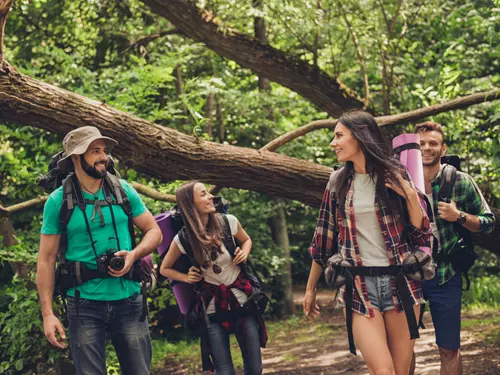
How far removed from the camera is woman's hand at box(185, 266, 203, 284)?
5641 millimetres

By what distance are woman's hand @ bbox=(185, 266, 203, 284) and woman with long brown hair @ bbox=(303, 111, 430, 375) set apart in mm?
1380

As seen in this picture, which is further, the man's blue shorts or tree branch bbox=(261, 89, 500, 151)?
tree branch bbox=(261, 89, 500, 151)

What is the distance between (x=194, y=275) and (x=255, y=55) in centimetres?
438

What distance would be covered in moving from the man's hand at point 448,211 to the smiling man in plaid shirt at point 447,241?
17cm

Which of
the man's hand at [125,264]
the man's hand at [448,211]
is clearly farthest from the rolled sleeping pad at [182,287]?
the man's hand at [448,211]

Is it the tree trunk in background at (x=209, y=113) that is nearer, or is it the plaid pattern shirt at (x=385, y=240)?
the plaid pattern shirt at (x=385, y=240)

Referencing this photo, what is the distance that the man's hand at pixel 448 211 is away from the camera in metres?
5.47

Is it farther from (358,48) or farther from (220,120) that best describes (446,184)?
(220,120)

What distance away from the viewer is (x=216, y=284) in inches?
223

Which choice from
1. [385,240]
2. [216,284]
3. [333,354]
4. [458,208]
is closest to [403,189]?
[385,240]

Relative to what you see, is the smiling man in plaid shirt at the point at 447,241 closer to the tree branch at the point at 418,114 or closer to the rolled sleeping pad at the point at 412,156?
the rolled sleeping pad at the point at 412,156

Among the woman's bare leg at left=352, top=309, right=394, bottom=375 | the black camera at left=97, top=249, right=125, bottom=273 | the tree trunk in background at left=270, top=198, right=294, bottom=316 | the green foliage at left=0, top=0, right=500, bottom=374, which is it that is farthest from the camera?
the tree trunk in background at left=270, top=198, right=294, bottom=316

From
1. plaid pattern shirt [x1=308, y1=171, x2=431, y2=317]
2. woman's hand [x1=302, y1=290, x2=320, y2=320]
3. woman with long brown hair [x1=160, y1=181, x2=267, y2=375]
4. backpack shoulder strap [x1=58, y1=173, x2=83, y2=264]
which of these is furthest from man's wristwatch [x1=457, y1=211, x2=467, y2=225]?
backpack shoulder strap [x1=58, y1=173, x2=83, y2=264]

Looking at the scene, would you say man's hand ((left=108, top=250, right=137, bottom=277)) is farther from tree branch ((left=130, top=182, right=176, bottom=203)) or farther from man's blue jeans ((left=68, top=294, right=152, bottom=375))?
tree branch ((left=130, top=182, right=176, bottom=203))
